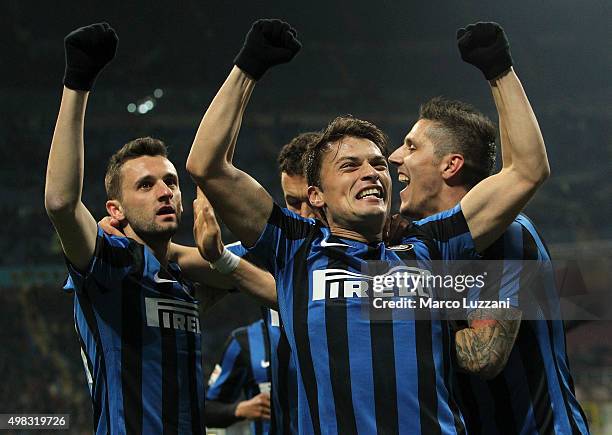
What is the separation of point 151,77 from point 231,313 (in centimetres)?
395

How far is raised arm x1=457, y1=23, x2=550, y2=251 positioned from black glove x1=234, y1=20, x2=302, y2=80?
1.80 ft

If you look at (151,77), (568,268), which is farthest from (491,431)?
(151,77)

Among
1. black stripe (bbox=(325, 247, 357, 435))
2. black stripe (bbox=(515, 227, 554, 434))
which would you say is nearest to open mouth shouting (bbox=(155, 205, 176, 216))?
black stripe (bbox=(325, 247, 357, 435))

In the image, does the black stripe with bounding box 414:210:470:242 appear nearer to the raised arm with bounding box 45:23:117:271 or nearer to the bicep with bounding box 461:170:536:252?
the bicep with bounding box 461:170:536:252

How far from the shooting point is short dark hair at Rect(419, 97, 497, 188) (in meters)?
2.88

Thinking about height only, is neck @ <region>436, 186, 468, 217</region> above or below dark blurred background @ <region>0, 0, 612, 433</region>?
below

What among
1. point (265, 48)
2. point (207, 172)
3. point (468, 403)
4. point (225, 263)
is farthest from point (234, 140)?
point (468, 403)

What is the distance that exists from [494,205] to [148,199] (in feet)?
4.50

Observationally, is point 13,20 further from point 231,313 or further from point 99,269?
point 99,269

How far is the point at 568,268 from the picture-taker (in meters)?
3.32

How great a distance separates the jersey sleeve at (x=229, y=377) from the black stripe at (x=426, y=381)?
2.58m

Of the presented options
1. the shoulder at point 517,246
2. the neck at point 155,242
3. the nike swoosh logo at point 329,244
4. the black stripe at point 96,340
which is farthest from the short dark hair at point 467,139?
the black stripe at point 96,340

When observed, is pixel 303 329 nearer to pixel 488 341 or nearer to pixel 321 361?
pixel 321 361

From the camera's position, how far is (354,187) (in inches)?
100.0
